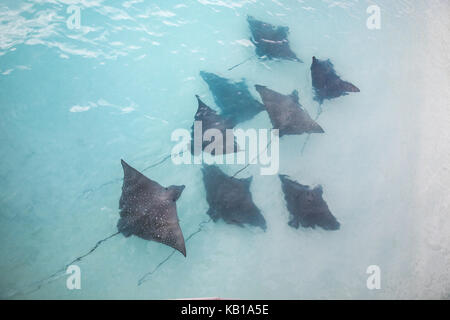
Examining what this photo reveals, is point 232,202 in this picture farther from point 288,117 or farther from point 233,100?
point 233,100

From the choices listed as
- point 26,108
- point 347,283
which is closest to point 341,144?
point 347,283

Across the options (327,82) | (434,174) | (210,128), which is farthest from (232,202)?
(434,174)

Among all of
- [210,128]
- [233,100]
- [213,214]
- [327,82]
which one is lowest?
[213,214]

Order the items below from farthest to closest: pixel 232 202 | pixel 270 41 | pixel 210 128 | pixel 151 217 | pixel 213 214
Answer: pixel 270 41 < pixel 210 128 < pixel 213 214 < pixel 232 202 < pixel 151 217

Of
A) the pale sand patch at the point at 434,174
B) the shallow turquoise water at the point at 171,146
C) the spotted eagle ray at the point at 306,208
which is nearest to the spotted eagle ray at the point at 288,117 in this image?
the shallow turquoise water at the point at 171,146
